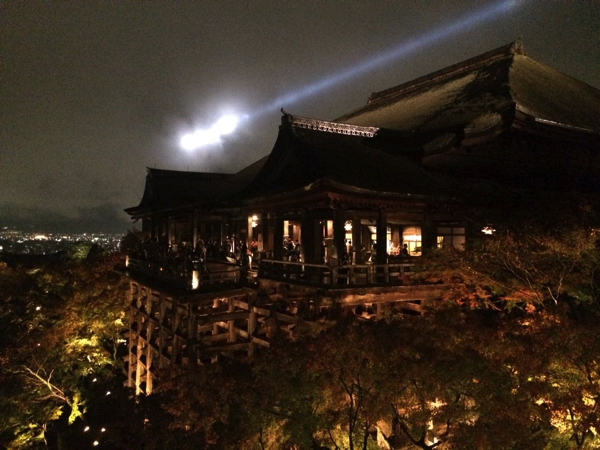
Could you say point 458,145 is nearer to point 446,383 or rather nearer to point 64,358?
point 446,383

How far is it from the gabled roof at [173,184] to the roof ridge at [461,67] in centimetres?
1433

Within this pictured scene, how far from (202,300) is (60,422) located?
47.2 feet

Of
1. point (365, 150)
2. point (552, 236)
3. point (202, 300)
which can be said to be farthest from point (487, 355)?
point (365, 150)

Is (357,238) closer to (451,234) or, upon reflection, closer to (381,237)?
(381,237)

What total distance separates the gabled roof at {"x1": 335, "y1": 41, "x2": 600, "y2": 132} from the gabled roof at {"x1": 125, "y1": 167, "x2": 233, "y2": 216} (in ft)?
38.9

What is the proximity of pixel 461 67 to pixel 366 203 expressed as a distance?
57.3 ft

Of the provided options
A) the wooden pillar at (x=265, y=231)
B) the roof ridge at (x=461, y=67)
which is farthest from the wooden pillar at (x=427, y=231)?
the roof ridge at (x=461, y=67)

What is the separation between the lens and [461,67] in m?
26.2

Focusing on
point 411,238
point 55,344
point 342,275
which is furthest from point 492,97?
point 55,344

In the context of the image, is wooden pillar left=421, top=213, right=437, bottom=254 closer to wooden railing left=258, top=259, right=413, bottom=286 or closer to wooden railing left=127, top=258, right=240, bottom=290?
wooden railing left=258, top=259, right=413, bottom=286

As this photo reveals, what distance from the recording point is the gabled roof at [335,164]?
44.9ft

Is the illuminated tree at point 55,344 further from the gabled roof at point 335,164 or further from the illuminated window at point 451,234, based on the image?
the illuminated window at point 451,234

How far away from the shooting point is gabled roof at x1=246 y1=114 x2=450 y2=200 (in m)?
13.7

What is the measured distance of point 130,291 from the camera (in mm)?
22672
